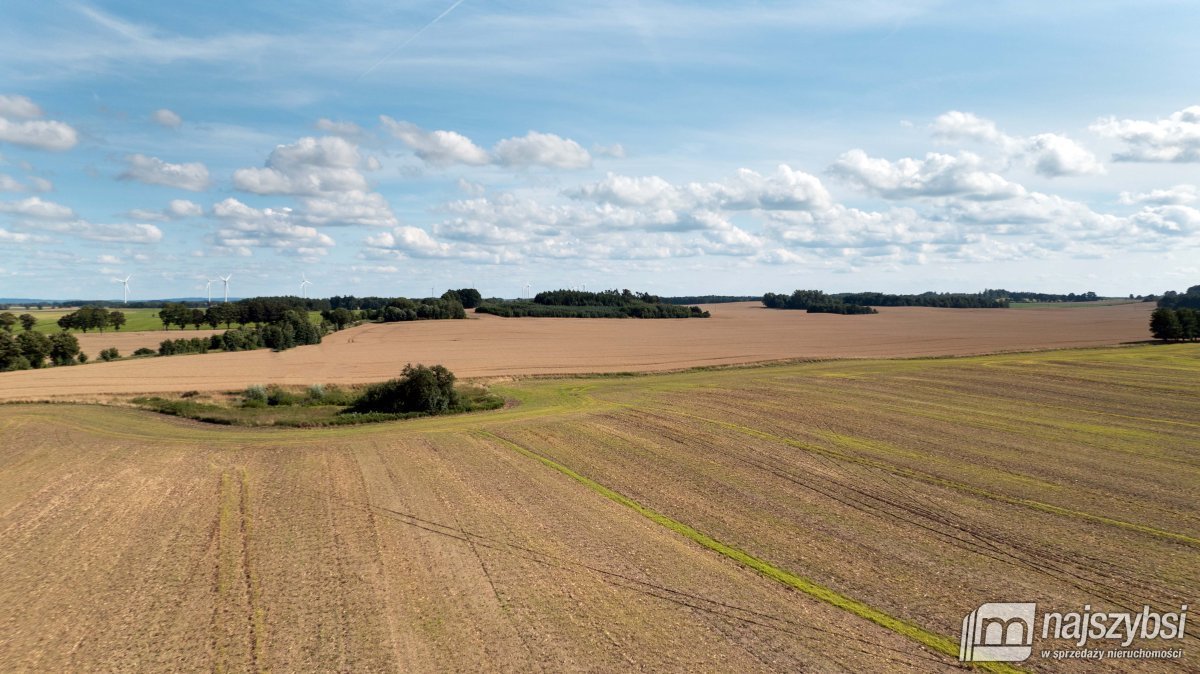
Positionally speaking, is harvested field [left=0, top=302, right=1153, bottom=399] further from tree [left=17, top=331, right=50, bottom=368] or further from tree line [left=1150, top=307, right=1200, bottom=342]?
tree [left=17, top=331, right=50, bottom=368]

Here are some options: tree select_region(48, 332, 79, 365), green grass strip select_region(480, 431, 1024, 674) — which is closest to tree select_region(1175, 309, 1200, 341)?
green grass strip select_region(480, 431, 1024, 674)

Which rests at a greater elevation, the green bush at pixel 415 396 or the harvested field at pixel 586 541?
the green bush at pixel 415 396

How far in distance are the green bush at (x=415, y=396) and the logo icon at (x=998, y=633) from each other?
3538cm

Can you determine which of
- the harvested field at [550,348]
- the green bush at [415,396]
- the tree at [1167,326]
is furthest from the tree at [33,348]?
the tree at [1167,326]

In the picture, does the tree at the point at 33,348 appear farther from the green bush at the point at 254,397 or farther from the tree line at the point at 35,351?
the green bush at the point at 254,397

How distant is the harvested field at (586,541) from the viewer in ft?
43.2

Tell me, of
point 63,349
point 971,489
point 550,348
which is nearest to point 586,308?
point 550,348

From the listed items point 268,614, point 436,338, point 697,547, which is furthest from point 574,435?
point 436,338

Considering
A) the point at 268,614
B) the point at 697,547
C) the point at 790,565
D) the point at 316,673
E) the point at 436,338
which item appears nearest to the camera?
the point at 316,673

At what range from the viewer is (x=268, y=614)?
14328mm

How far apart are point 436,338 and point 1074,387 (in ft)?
267

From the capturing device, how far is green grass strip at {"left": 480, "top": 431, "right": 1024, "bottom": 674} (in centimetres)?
1299

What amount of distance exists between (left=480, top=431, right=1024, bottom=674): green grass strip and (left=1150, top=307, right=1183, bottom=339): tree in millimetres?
103319

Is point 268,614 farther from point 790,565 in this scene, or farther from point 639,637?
point 790,565
